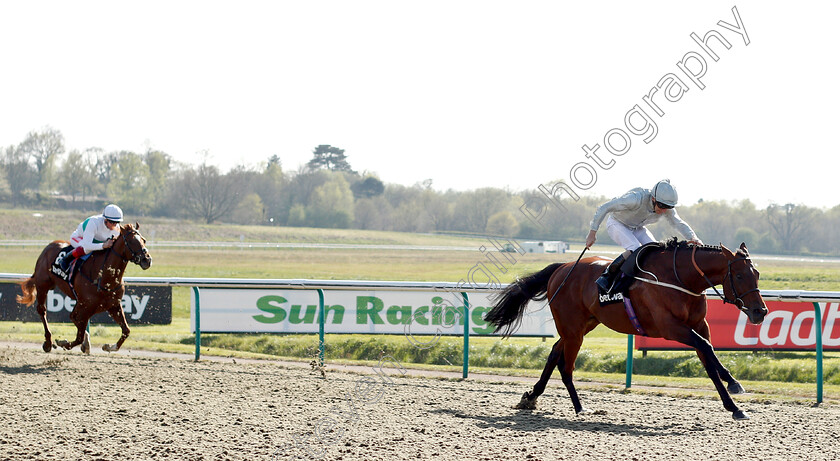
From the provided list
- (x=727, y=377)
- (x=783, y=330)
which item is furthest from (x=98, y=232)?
(x=783, y=330)

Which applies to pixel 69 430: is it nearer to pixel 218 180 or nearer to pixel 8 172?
pixel 218 180

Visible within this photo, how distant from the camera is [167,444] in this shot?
16.2ft

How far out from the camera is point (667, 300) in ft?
19.9

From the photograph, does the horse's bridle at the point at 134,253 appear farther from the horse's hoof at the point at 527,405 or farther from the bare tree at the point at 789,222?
the bare tree at the point at 789,222

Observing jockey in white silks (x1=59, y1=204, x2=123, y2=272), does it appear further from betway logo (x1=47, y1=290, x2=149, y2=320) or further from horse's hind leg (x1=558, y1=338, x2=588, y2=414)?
horse's hind leg (x1=558, y1=338, x2=588, y2=414)

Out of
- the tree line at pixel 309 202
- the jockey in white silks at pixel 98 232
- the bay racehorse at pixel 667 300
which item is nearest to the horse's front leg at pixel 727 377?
the bay racehorse at pixel 667 300

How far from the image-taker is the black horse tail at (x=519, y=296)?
7359mm

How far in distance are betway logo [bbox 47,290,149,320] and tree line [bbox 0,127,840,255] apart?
22.8 metres

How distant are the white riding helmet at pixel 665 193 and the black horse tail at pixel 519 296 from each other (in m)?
1.37

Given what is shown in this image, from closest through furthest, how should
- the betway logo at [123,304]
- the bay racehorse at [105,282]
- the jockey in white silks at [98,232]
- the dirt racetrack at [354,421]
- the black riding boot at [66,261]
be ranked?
the dirt racetrack at [354,421] < the bay racehorse at [105,282] < the jockey in white silks at [98,232] < the black riding boot at [66,261] < the betway logo at [123,304]

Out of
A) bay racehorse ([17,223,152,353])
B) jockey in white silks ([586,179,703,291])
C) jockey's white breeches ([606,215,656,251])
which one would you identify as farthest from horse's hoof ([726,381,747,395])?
bay racehorse ([17,223,152,353])

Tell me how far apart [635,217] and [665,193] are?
0.45 meters

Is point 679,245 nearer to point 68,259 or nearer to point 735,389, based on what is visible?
point 735,389

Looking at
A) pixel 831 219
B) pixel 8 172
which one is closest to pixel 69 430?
pixel 831 219
